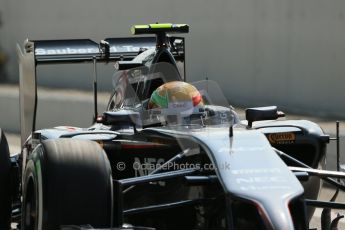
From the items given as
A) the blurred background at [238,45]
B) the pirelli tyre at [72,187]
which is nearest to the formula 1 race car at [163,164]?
the pirelli tyre at [72,187]

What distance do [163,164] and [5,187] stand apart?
1301 millimetres

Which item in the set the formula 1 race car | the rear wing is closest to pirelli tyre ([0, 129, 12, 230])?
the formula 1 race car

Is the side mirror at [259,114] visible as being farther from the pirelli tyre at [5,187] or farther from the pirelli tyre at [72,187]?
the pirelli tyre at [5,187]

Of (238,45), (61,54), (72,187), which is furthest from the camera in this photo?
(238,45)

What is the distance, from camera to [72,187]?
15.8 feet

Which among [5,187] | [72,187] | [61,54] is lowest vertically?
[5,187]

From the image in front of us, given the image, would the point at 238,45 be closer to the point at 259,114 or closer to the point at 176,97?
the point at 176,97

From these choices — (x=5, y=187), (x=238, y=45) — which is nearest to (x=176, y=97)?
(x=5, y=187)

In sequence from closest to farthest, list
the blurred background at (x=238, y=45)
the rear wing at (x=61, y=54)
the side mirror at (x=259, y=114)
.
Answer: the side mirror at (x=259, y=114) < the rear wing at (x=61, y=54) < the blurred background at (x=238, y=45)

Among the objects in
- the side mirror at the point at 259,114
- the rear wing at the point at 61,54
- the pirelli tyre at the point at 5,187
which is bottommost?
the pirelli tyre at the point at 5,187

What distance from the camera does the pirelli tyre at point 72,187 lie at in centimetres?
479

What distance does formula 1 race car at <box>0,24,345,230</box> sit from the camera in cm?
477

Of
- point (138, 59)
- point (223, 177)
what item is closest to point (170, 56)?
point (138, 59)

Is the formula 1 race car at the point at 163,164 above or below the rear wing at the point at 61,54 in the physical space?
below
